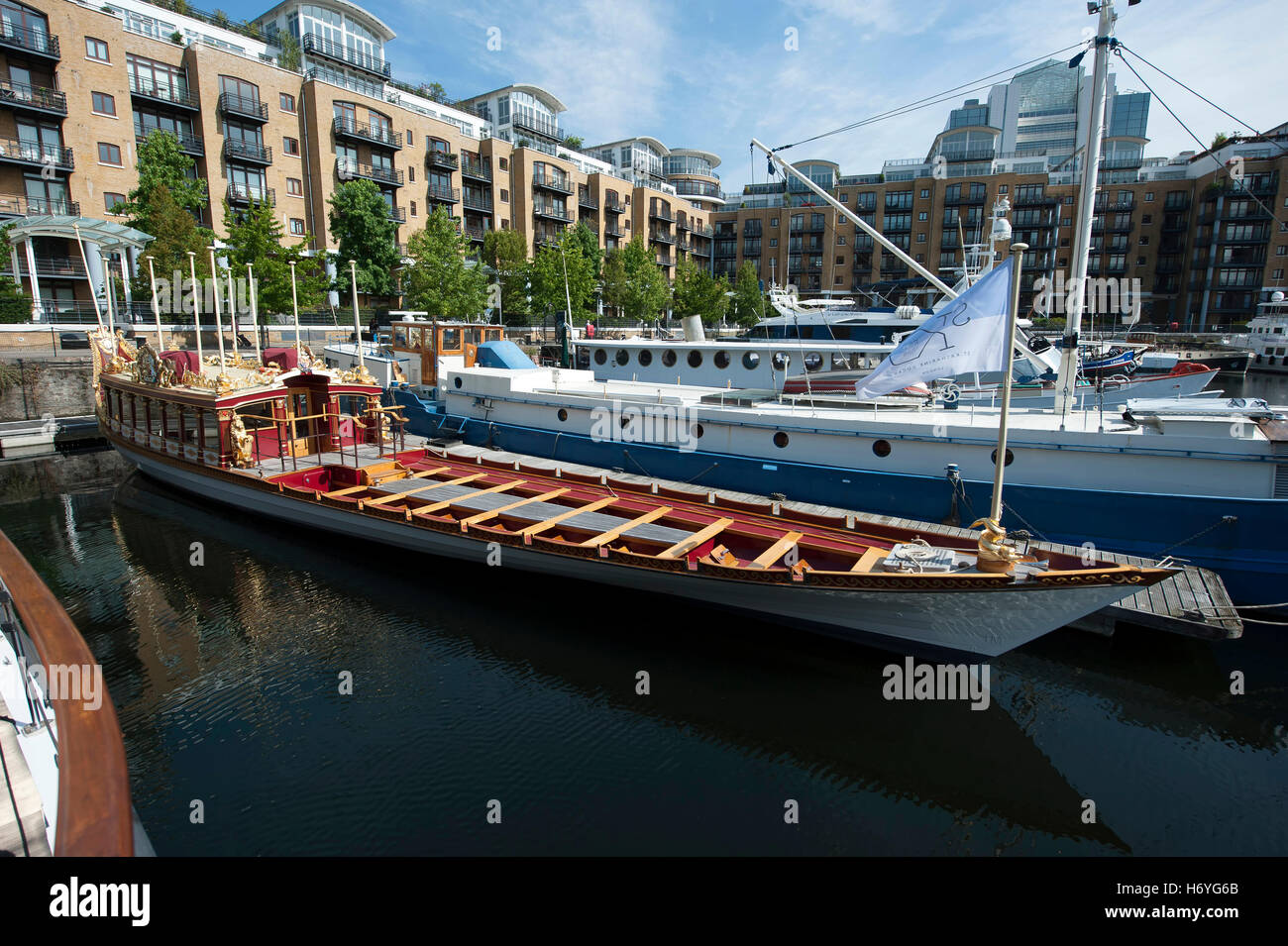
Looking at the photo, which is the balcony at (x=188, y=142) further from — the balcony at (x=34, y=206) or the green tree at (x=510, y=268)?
the green tree at (x=510, y=268)

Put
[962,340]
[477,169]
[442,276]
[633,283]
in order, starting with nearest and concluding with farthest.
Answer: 1. [962,340]
2. [442,276]
3. [633,283]
4. [477,169]

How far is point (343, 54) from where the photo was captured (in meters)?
53.2

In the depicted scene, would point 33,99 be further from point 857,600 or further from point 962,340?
point 857,600

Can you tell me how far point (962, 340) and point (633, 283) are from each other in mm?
49131

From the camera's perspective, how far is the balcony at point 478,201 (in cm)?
5781

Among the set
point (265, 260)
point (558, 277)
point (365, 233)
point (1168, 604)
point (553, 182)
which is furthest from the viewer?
point (553, 182)

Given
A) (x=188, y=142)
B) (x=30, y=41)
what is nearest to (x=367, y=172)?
(x=188, y=142)

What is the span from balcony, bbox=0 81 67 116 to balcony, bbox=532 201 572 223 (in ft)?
114

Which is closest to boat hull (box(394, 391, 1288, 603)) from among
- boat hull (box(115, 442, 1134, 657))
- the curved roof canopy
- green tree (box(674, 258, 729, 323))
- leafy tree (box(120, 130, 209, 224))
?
boat hull (box(115, 442, 1134, 657))

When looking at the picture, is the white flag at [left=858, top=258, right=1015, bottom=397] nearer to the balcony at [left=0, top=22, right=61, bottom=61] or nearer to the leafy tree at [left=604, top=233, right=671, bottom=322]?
the balcony at [left=0, top=22, right=61, bottom=61]

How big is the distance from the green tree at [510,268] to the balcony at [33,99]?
25415mm

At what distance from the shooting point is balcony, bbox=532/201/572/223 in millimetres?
63362
